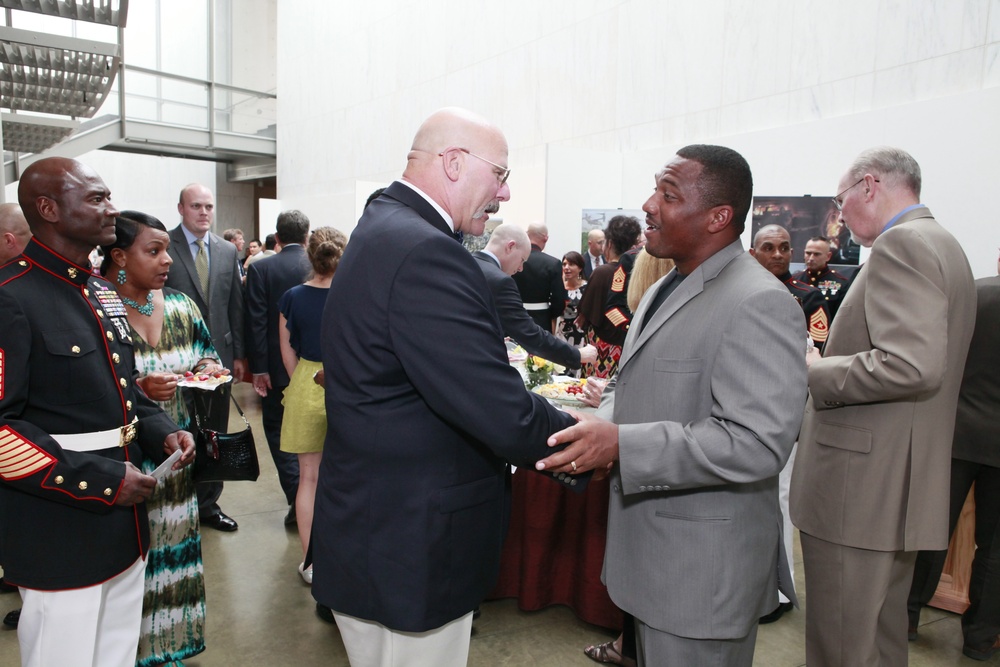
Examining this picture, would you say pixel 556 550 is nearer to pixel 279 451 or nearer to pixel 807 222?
pixel 279 451

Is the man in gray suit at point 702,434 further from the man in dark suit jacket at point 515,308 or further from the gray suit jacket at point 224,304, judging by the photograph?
the gray suit jacket at point 224,304

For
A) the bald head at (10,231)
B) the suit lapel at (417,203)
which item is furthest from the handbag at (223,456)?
the bald head at (10,231)

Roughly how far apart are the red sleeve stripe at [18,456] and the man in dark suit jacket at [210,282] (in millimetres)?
2655

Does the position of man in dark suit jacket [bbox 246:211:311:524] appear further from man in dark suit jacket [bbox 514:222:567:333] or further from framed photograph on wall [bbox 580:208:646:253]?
framed photograph on wall [bbox 580:208:646:253]

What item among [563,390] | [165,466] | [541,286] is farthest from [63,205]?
[541,286]

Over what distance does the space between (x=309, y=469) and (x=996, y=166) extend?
16.7 ft

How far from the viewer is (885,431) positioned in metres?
1.97

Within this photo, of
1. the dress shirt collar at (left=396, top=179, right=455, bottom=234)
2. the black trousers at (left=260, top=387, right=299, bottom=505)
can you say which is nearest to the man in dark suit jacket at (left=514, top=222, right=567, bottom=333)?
the black trousers at (left=260, top=387, right=299, bottom=505)

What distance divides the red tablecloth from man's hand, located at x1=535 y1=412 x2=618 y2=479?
1419 millimetres

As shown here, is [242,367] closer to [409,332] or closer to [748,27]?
[409,332]

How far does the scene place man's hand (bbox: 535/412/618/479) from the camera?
1.49m

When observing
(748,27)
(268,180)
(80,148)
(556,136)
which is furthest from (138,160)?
(748,27)

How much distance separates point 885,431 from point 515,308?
1927 mm

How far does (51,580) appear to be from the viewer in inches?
68.1
